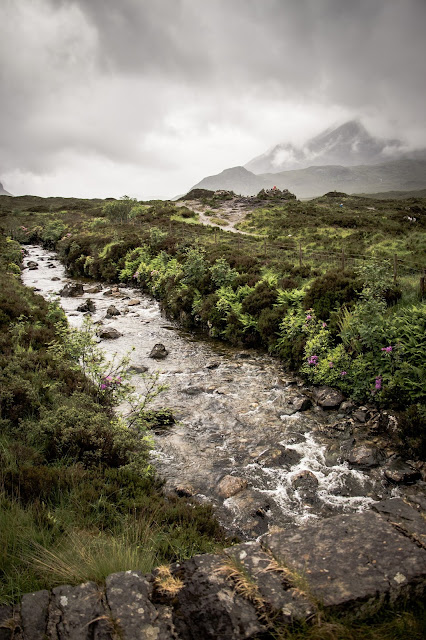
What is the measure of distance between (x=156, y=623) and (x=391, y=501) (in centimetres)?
316

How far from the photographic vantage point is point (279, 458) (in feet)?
26.2

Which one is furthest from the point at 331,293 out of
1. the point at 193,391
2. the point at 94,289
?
the point at 94,289

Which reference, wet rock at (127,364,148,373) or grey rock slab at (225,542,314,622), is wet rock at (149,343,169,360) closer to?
wet rock at (127,364,148,373)

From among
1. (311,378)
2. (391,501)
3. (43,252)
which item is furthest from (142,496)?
(43,252)


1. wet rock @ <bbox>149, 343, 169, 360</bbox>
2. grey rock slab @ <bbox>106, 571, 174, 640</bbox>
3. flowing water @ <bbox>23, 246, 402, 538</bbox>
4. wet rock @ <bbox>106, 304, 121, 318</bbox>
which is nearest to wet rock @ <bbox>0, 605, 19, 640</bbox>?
grey rock slab @ <bbox>106, 571, 174, 640</bbox>

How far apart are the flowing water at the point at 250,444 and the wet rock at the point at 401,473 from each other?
0.63 ft

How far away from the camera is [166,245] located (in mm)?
27391

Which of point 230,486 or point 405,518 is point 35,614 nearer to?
point 405,518

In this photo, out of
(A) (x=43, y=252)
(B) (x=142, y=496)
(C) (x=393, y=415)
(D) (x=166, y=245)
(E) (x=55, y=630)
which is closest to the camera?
(E) (x=55, y=630)

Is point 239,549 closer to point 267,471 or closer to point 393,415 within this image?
point 267,471

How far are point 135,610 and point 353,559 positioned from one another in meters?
2.14

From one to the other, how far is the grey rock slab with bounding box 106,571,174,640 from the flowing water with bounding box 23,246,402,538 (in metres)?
3.17

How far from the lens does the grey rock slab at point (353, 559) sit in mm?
3098

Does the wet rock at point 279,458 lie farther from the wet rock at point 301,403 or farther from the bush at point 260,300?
the bush at point 260,300
